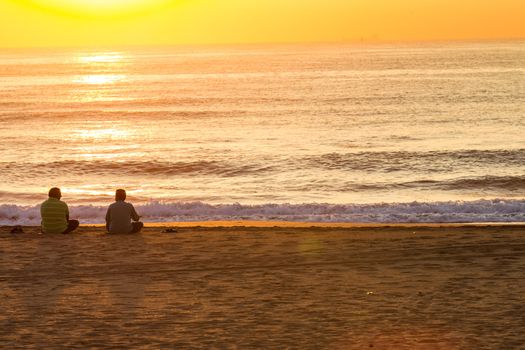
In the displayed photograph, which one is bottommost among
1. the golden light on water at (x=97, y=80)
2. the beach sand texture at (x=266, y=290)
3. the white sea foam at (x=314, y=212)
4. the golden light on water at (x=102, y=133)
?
the white sea foam at (x=314, y=212)

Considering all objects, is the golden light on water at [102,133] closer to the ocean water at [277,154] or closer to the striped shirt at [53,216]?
the ocean water at [277,154]

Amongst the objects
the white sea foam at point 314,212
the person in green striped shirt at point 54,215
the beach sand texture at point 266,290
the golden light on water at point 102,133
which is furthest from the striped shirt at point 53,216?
the golden light on water at point 102,133

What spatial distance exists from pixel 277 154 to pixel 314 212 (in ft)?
48.9

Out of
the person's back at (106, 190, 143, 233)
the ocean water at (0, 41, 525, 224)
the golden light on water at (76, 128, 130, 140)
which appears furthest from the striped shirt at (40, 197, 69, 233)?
the golden light on water at (76, 128, 130, 140)

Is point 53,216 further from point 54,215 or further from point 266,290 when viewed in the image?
point 266,290

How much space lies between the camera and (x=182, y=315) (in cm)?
1196

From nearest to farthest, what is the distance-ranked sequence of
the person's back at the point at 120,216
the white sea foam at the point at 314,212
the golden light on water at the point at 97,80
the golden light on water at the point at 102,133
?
the person's back at the point at 120,216 → the white sea foam at the point at 314,212 → the golden light on water at the point at 102,133 → the golden light on water at the point at 97,80

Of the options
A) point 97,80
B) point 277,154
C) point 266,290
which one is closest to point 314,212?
point 266,290

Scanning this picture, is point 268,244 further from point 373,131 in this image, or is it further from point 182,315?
point 373,131

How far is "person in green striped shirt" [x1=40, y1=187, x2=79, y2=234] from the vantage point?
730 inches

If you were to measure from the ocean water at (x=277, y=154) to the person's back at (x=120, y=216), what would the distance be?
5.38 meters

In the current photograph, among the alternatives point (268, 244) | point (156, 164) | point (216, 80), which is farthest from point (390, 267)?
point (216, 80)

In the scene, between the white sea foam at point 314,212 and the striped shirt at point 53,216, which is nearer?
the striped shirt at point 53,216

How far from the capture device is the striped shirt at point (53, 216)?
60.8 feet
